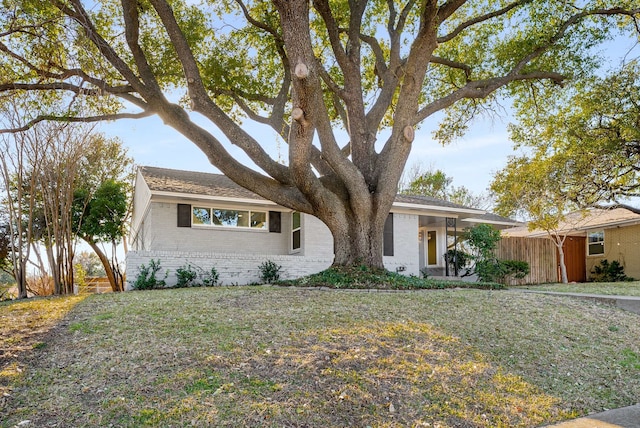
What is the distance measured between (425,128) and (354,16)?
554cm

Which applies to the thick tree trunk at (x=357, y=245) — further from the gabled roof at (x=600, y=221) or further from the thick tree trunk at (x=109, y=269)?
the gabled roof at (x=600, y=221)

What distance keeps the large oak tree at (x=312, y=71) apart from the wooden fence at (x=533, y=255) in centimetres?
651

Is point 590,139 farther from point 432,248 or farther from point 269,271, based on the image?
point 269,271

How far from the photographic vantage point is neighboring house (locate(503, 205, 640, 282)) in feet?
70.4

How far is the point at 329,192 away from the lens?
10.2m

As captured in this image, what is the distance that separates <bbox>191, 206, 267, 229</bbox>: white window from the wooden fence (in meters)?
9.91

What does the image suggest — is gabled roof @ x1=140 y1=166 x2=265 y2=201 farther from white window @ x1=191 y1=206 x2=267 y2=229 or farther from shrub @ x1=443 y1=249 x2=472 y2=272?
shrub @ x1=443 y1=249 x2=472 y2=272

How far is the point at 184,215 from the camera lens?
1498 centimetres

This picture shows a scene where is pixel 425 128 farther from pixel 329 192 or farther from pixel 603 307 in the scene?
pixel 603 307

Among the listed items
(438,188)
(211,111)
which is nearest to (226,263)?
(211,111)

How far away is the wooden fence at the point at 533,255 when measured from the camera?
774 inches

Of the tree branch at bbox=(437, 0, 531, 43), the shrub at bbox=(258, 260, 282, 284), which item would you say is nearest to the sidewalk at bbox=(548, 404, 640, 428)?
the tree branch at bbox=(437, 0, 531, 43)

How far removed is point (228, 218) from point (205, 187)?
1.26m

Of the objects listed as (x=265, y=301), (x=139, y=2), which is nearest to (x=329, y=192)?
(x=265, y=301)
